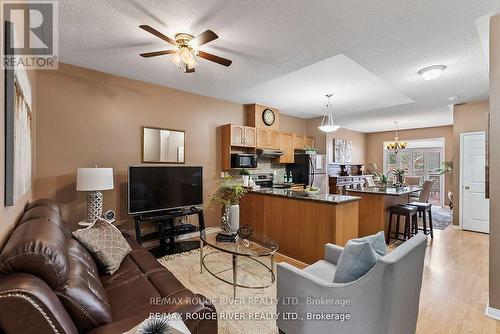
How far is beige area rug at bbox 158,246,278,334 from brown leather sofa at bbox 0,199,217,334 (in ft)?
2.59

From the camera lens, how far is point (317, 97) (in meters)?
4.82

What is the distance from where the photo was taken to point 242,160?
4879 millimetres

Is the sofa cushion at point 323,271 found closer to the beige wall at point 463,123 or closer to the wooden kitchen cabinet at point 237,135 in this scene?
the wooden kitchen cabinet at point 237,135

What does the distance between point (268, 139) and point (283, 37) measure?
120 inches

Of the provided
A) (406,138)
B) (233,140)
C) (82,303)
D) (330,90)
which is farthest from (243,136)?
(406,138)

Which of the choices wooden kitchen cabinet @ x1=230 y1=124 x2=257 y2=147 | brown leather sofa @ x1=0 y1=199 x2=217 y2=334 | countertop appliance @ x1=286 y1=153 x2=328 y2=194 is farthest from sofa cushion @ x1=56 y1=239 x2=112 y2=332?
countertop appliance @ x1=286 y1=153 x2=328 y2=194

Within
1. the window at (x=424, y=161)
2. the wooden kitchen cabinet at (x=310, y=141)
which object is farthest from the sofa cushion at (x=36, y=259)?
the window at (x=424, y=161)

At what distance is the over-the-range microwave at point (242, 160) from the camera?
4832 mm

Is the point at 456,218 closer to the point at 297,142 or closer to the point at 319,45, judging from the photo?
the point at 297,142

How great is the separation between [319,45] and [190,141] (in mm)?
2797

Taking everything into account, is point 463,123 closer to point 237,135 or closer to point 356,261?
point 237,135

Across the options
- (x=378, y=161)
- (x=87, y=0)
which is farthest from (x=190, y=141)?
(x=378, y=161)

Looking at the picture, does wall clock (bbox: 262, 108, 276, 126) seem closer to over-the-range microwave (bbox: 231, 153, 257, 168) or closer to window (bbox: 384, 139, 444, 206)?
over-the-range microwave (bbox: 231, 153, 257, 168)

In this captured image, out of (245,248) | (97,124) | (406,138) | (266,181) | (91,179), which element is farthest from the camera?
(406,138)
